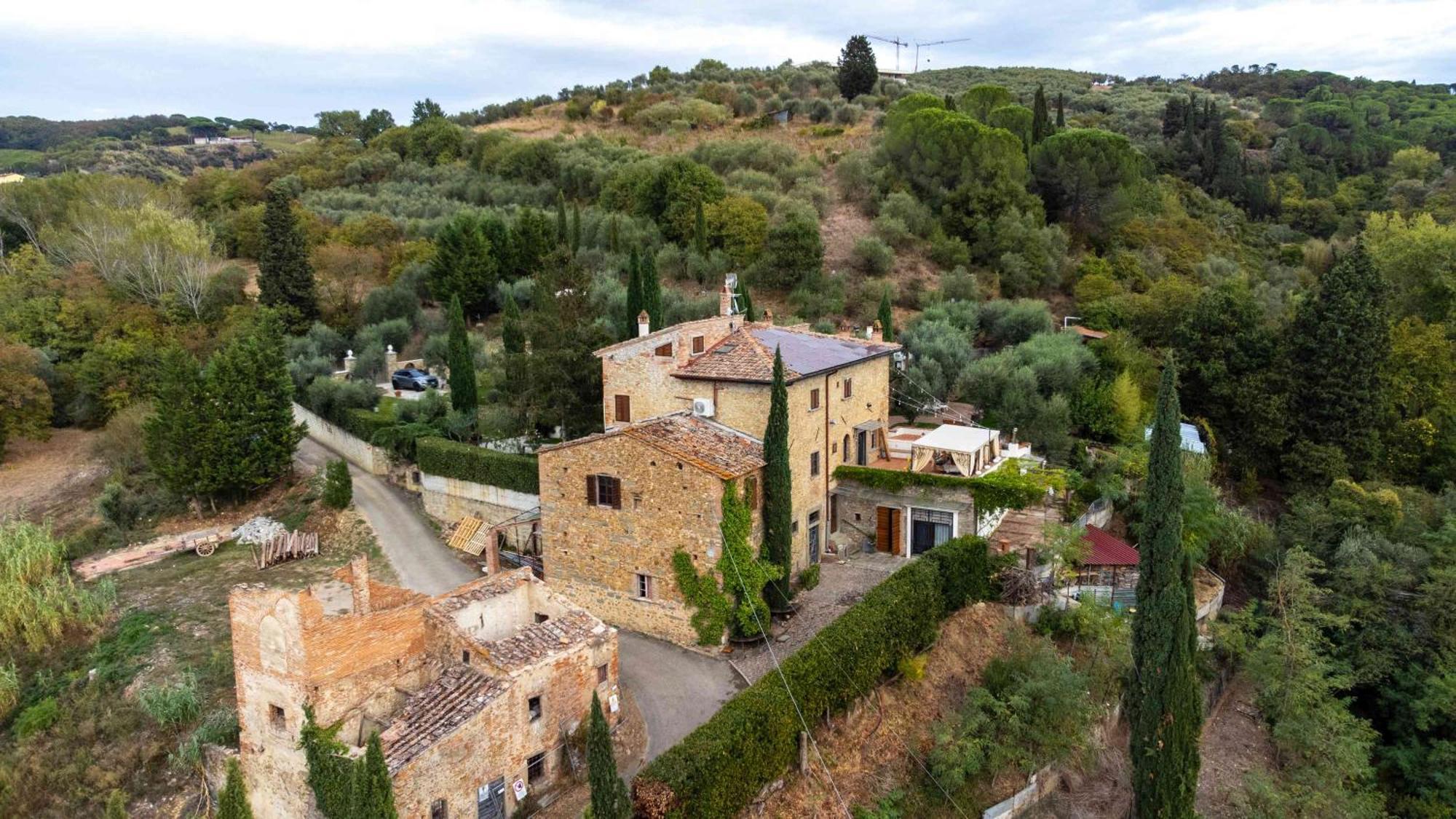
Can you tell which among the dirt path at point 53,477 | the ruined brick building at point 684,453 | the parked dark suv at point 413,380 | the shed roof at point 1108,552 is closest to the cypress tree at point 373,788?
the ruined brick building at point 684,453

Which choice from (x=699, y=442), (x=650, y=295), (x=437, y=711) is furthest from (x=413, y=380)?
(x=437, y=711)

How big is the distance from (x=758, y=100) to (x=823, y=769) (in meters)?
72.9

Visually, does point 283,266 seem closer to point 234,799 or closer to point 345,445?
point 345,445

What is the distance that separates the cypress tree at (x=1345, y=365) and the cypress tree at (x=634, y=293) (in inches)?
940

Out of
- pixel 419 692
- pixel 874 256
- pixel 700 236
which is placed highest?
pixel 700 236

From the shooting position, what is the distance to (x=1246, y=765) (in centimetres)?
2308

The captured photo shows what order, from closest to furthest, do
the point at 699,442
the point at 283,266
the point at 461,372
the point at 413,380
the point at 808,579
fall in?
the point at 699,442, the point at 808,579, the point at 461,372, the point at 413,380, the point at 283,266

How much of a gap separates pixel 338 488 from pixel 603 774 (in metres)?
20.3

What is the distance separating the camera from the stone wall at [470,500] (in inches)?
1125

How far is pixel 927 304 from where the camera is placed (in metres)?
46.1

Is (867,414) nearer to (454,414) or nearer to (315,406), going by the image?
(454,414)

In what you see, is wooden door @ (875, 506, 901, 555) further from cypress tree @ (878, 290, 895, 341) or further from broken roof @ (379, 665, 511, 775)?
cypress tree @ (878, 290, 895, 341)

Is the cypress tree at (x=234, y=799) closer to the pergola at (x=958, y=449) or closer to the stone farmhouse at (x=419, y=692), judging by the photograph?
the stone farmhouse at (x=419, y=692)

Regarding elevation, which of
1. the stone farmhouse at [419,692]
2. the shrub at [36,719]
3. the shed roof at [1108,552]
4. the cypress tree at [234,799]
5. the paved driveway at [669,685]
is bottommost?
the shrub at [36,719]
